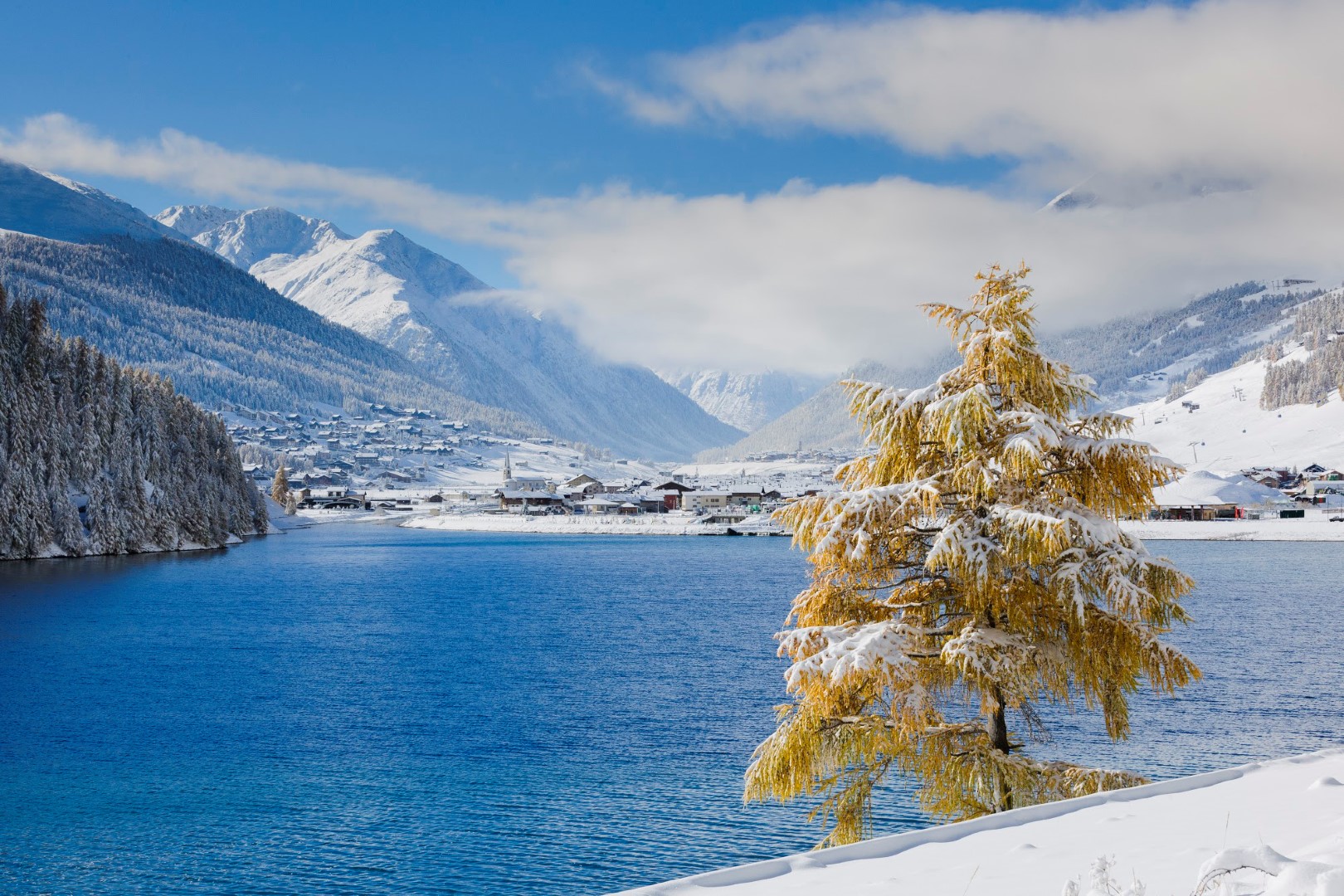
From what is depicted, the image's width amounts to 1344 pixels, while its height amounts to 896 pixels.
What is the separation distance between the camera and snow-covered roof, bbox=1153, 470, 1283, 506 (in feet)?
578

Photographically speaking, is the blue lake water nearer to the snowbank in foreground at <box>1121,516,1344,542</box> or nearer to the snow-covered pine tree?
the snow-covered pine tree

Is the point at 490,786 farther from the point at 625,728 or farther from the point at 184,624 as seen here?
the point at 184,624

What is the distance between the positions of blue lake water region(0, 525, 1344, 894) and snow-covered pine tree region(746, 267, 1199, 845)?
27.4 ft

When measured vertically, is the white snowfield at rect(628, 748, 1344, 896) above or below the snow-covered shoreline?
above

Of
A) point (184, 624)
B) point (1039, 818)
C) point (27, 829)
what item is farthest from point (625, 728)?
point (184, 624)

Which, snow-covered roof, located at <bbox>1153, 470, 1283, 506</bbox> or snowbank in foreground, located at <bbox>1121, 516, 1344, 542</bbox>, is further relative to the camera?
snow-covered roof, located at <bbox>1153, 470, 1283, 506</bbox>

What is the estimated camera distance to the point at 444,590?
84062mm

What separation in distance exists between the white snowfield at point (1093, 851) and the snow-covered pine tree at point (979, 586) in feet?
8.48

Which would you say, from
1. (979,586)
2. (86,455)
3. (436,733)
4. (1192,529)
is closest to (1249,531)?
(1192,529)

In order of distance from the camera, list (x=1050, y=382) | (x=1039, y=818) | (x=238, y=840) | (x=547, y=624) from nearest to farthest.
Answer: (x=1039, y=818) → (x=1050, y=382) → (x=238, y=840) → (x=547, y=624)

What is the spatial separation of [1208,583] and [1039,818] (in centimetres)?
8170

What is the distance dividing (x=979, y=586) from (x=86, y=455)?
4544 inches

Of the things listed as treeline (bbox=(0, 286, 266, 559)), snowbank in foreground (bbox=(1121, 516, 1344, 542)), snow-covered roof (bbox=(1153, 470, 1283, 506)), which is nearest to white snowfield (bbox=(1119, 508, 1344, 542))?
snowbank in foreground (bbox=(1121, 516, 1344, 542))

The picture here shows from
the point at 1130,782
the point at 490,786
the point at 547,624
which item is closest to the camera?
the point at 1130,782
